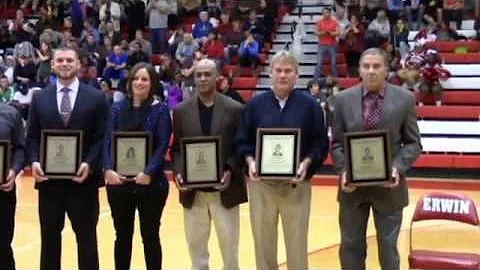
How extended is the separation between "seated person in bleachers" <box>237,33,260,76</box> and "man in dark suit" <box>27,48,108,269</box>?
11.4m

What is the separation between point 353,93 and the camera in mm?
5141

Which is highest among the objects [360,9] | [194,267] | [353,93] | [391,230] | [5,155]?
[360,9]

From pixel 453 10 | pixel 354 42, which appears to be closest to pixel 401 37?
pixel 354 42

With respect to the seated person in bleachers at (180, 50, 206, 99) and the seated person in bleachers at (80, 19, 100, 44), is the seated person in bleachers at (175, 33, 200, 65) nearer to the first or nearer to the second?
the seated person in bleachers at (180, 50, 206, 99)

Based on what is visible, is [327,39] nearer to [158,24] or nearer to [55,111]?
[158,24]

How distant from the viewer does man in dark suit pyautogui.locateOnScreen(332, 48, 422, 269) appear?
5059 millimetres

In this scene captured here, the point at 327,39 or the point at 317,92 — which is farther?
the point at 327,39

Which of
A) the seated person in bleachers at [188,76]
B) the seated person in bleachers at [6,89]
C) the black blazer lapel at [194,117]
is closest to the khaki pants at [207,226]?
the black blazer lapel at [194,117]

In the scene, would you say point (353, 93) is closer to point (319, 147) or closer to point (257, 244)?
point (319, 147)

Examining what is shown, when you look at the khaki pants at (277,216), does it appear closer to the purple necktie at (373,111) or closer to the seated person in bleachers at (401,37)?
the purple necktie at (373,111)

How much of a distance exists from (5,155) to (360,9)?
12.8 m

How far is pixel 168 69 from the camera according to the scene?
16359mm

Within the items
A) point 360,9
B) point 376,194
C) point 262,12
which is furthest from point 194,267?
point 262,12

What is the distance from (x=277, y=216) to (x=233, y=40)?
12108 mm
